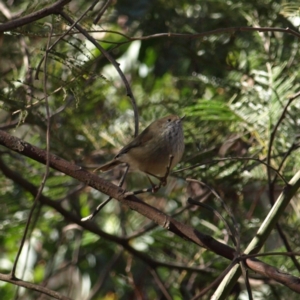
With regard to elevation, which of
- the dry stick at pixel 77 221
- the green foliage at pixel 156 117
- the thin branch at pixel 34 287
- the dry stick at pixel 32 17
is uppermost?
the green foliage at pixel 156 117

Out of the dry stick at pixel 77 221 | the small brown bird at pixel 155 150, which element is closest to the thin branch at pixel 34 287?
the small brown bird at pixel 155 150

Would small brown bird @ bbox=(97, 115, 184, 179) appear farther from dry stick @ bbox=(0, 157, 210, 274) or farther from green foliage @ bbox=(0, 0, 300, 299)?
dry stick @ bbox=(0, 157, 210, 274)

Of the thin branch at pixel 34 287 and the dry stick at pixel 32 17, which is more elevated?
the dry stick at pixel 32 17

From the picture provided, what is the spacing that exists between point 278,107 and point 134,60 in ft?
6.15

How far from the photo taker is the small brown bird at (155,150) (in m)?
3.11

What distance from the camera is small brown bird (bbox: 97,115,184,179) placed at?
3.11 m

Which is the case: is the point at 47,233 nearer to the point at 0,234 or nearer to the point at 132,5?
the point at 0,234

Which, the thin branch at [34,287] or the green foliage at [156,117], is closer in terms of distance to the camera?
the thin branch at [34,287]

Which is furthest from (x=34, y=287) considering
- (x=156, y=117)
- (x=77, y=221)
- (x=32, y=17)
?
(x=156, y=117)

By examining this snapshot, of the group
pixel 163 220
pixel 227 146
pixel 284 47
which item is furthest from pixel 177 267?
pixel 163 220

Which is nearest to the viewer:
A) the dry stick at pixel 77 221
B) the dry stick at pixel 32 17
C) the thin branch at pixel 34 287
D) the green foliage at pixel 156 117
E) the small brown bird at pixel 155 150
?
the thin branch at pixel 34 287

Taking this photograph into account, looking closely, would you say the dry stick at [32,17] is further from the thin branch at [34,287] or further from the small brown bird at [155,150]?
the small brown bird at [155,150]

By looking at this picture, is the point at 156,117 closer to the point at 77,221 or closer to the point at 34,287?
the point at 77,221

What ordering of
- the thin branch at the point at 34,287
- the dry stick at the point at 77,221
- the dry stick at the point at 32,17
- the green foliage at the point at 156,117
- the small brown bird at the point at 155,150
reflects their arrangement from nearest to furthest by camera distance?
the thin branch at the point at 34,287, the dry stick at the point at 32,17, the small brown bird at the point at 155,150, the green foliage at the point at 156,117, the dry stick at the point at 77,221
